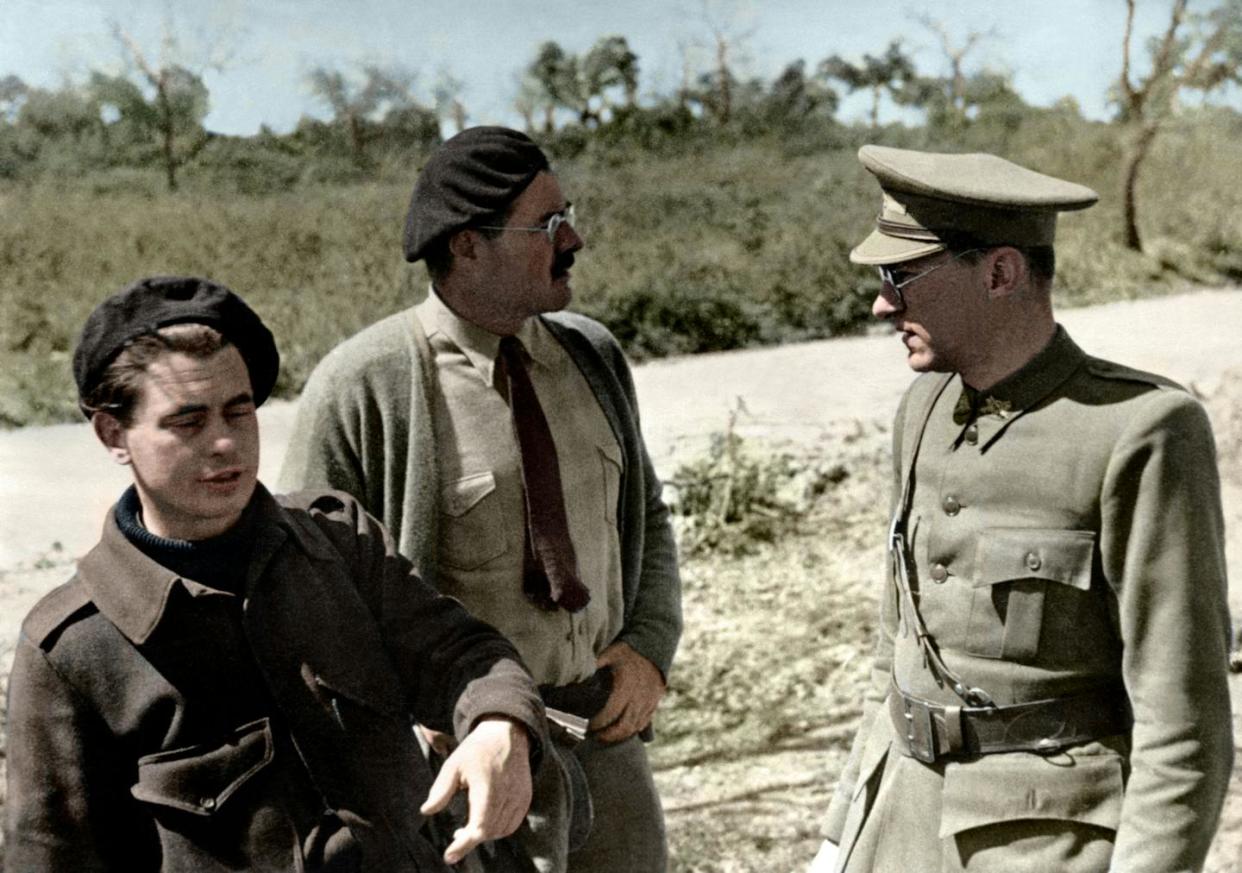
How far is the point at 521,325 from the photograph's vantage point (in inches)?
110

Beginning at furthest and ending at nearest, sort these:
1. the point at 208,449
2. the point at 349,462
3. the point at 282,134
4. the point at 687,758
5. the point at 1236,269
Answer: the point at 1236,269
the point at 282,134
the point at 687,758
the point at 349,462
the point at 208,449

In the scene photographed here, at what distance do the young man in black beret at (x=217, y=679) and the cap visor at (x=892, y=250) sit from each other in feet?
2.73

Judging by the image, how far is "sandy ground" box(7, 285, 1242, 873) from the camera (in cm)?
492

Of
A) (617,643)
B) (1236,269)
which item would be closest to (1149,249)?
(1236,269)

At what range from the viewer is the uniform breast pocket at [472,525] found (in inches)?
106

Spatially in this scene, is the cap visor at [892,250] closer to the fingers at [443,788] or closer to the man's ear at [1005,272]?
the man's ear at [1005,272]

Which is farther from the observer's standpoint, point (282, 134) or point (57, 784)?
point (282, 134)

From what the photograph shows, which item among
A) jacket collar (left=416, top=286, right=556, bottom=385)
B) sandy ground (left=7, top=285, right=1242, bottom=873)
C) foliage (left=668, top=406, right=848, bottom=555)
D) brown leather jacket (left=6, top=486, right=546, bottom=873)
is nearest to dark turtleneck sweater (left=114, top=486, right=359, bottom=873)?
brown leather jacket (left=6, top=486, right=546, bottom=873)

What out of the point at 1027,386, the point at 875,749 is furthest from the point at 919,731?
the point at 1027,386

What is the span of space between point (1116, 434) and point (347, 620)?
1.11 m

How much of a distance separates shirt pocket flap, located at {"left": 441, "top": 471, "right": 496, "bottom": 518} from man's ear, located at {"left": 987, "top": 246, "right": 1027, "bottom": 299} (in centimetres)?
105

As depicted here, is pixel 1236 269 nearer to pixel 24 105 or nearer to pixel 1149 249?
pixel 1149 249

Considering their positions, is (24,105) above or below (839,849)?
above

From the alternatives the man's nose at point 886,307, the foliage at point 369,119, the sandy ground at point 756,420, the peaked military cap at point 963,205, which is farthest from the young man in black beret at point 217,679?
the foliage at point 369,119
